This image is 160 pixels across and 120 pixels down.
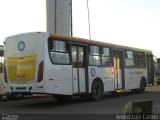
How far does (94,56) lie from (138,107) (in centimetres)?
1293

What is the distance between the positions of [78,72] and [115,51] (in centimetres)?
464

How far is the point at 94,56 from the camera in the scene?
21328 mm

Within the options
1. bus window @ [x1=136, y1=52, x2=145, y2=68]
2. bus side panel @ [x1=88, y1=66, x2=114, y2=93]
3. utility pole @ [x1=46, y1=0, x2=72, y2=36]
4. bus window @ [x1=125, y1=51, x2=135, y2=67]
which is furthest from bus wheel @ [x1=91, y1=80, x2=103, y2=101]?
utility pole @ [x1=46, y1=0, x2=72, y2=36]

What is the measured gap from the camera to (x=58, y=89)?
A: 1820 cm

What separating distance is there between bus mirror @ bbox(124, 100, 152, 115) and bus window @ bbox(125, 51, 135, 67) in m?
16.7

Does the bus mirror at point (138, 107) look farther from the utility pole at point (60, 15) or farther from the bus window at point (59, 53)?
the utility pole at point (60, 15)

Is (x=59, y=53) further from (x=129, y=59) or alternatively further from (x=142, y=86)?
(x=142, y=86)

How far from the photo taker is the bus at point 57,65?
1778cm

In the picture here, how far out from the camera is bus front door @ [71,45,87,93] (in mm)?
19531

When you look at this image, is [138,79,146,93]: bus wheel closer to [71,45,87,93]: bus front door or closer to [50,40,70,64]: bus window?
[71,45,87,93]: bus front door

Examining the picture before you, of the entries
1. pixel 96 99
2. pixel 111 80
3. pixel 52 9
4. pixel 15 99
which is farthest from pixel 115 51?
pixel 52 9

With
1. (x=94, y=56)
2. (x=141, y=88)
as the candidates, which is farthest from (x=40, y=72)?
(x=141, y=88)

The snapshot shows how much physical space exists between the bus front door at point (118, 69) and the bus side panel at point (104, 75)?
0.59 meters

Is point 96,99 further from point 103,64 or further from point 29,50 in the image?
point 29,50
